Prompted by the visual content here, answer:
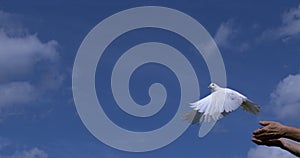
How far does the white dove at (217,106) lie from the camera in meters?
7.54

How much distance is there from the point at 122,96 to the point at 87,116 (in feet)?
4.57

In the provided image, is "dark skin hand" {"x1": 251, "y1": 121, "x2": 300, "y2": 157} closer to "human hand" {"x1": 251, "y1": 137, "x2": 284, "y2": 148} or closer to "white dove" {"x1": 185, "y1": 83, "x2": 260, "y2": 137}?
"human hand" {"x1": 251, "y1": 137, "x2": 284, "y2": 148}

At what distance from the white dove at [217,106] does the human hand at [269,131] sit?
2782mm

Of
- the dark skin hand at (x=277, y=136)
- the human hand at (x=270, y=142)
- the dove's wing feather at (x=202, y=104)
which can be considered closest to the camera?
the dark skin hand at (x=277, y=136)

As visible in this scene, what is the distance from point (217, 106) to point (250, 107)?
19.6 inches

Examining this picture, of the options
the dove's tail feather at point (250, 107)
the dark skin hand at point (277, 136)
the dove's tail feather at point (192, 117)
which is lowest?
the dark skin hand at point (277, 136)

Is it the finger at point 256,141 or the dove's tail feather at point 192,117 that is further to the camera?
the dove's tail feather at point 192,117

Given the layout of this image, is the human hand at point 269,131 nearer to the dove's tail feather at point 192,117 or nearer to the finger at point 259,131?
the finger at point 259,131

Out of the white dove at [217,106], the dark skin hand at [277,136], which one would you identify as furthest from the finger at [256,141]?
the white dove at [217,106]

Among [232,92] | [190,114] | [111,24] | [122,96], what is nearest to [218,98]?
[232,92]

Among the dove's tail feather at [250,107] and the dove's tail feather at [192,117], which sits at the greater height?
the dove's tail feather at [250,107]

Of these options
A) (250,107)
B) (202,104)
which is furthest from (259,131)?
(202,104)

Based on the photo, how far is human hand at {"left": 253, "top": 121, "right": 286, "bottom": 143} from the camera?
4273 millimetres

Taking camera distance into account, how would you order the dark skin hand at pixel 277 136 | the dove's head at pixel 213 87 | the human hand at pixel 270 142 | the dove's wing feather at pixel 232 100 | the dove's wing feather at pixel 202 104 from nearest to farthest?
Answer: the dark skin hand at pixel 277 136 → the human hand at pixel 270 142 → the dove's wing feather at pixel 202 104 → the dove's wing feather at pixel 232 100 → the dove's head at pixel 213 87
